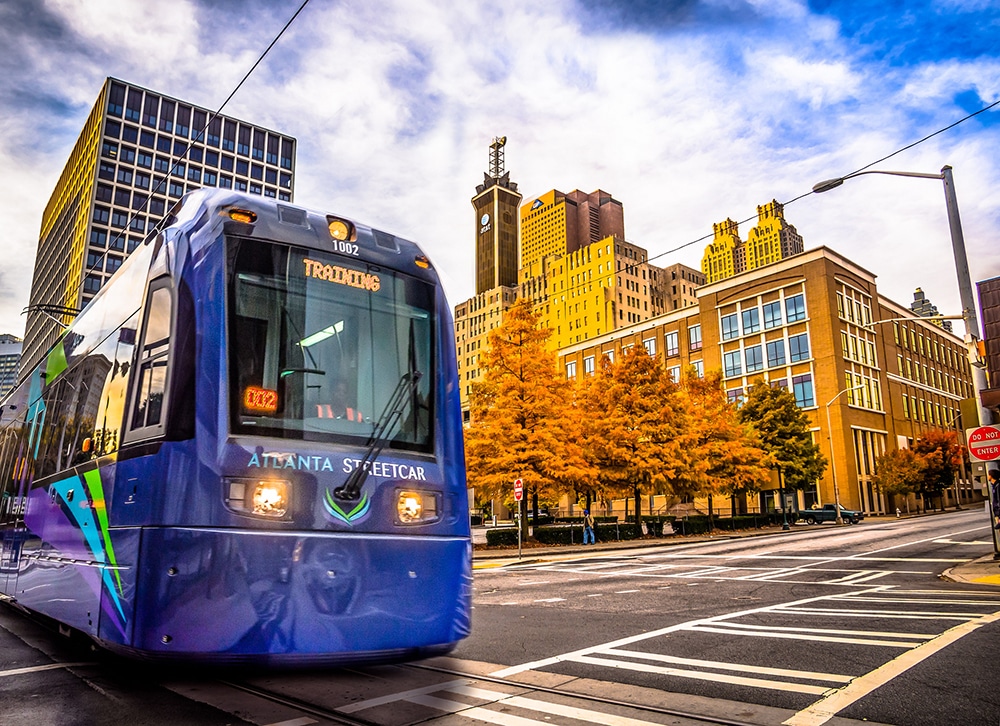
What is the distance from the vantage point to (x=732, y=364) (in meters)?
72.2

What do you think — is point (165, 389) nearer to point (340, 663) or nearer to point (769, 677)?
point (340, 663)

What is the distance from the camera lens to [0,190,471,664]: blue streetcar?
15.6 feet

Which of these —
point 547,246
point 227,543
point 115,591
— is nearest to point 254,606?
point 227,543

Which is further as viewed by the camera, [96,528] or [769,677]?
[769,677]

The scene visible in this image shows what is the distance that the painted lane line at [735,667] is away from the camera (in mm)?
6223

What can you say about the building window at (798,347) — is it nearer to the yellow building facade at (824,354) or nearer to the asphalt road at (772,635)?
the yellow building facade at (824,354)

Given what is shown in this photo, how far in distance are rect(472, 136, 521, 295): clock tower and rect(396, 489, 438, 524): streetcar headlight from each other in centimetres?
16797

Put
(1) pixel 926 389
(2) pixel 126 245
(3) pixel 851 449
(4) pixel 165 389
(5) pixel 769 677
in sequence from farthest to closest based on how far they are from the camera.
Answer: (2) pixel 126 245 → (1) pixel 926 389 → (3) pixel 851 449 → (5) pixel 769 677 → (4) pixel 165 389

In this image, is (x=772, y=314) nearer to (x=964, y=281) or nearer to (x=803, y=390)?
(x=803, y=390)

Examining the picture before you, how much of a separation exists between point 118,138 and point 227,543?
110m

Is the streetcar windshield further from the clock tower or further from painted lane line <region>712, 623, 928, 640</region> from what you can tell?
the clock tower

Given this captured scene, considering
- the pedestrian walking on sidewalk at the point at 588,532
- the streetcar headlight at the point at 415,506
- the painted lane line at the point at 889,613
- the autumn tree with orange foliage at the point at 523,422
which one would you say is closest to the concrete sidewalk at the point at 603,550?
the pedestrian walking on sidewalk at the point at 588,532

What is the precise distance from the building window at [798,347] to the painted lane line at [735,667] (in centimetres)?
6332

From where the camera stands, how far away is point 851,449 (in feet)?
Result: 206
